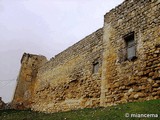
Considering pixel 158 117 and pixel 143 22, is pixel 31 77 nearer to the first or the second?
pixel 143 22

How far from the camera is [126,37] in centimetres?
848

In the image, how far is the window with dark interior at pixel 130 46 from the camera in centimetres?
796

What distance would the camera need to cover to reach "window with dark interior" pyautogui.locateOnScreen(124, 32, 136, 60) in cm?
A: 796

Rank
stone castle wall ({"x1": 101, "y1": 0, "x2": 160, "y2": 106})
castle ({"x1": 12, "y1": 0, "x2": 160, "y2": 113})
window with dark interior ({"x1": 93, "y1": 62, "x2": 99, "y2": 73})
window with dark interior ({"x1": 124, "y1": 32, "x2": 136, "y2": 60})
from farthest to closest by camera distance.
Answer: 1. window with dark interior ({"x1": 93, "y1": 62, "x2": 99, "y2": 73})
2. window with dark interior ({"x1": 124, "y1": 32, "x2": 136, "y2": 60})
3. castle ({"x1": 12, "y1": 0, "x2": 160, "y2": 113})
4. stone castle wall ({"x1": 101, "y1": 0, "x2": 160, "y2": 106})

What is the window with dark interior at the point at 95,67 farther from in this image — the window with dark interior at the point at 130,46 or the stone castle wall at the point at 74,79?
the window with dark interior at the point at 130,46

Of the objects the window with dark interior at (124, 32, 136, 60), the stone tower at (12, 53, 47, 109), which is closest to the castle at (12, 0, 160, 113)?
the window with dark interior at (124, 32, 136, 60)

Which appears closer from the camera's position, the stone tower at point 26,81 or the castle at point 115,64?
the castle at point 115,64

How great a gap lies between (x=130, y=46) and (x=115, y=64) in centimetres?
94

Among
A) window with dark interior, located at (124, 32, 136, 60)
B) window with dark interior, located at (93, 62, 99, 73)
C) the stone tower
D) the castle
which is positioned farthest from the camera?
the stone tower

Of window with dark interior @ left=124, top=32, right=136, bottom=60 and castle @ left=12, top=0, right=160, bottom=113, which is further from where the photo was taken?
window with dark interior @ left=124, top=32, right=136, bottom=60

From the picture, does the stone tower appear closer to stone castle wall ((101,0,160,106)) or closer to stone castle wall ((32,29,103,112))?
stone castle wall ((32,29,103,112))

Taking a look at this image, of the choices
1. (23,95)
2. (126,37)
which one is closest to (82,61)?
(126,37)

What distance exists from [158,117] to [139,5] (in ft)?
15.3

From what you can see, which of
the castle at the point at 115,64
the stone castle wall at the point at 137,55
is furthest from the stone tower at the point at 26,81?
the stone castle wall at the point at 137,55
